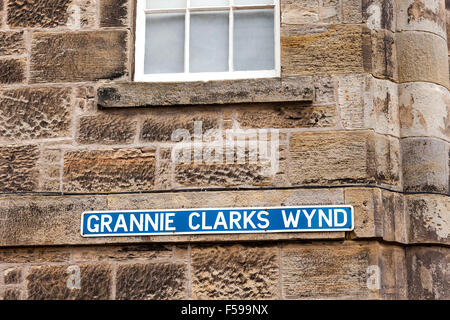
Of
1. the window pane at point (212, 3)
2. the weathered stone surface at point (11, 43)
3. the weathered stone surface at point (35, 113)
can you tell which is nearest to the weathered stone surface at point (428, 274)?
the window pane at point (212, 3)

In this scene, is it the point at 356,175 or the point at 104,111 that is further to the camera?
the point at 104,111

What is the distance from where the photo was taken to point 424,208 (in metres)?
5.33

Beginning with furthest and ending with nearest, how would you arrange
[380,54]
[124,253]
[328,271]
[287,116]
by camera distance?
[380,54] < [287,116] < [124,253] < [328,271]

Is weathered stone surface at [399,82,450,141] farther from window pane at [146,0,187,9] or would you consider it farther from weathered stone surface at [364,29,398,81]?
window pane at [146,0,187,9]

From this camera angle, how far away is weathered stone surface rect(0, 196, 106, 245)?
214 inches

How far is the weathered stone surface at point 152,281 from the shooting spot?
17.3 feet

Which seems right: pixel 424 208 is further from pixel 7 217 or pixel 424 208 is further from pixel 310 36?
pixel 7 217

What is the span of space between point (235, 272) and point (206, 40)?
1726 millimetres

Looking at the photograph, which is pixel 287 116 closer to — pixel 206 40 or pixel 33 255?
pixel 206 40

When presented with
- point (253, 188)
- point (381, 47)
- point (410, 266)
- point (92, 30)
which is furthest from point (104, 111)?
point (410, 266)

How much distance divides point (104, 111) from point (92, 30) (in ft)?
2.07

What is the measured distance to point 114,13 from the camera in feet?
19.2

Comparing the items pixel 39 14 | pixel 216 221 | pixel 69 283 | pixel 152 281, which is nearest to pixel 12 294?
pixel 69 283

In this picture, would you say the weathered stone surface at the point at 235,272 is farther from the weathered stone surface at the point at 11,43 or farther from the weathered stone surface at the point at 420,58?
the weathered stone surface at the point at 11,43
